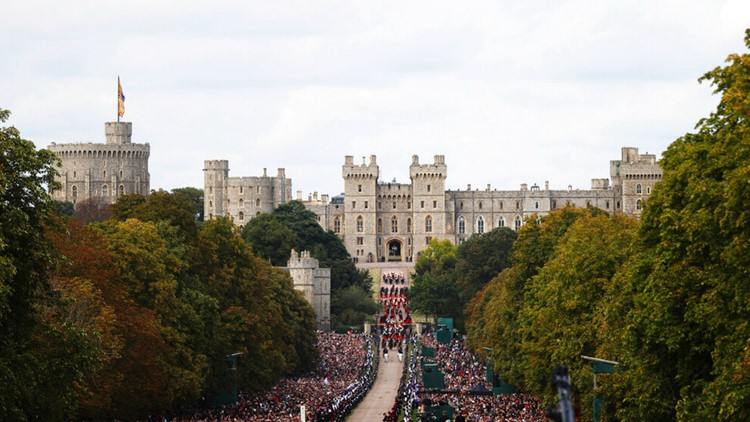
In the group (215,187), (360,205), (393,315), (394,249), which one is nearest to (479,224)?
(394,249)

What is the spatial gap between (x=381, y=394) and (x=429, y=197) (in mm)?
91518

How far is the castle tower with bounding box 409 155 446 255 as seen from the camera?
491 feet

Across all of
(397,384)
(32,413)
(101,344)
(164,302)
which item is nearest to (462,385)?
(397,384)

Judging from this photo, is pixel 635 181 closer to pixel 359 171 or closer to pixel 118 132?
pixel 359 171

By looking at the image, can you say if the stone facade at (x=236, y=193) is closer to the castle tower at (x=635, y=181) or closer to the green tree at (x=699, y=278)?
the castle tower at (x=635, y=181)

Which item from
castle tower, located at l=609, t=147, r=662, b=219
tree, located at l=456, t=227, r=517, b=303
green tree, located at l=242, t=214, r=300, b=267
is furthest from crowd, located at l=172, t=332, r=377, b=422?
castle tower, located at l=609, t=147, r=662, b=219

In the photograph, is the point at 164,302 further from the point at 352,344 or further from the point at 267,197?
the point at 267,197

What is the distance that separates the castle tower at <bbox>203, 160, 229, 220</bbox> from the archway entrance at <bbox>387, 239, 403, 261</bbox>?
56.3 ft

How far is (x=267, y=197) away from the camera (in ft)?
509

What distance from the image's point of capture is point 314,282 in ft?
320

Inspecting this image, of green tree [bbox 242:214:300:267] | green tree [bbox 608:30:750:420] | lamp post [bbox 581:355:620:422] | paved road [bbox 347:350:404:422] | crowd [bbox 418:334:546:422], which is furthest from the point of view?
green tree [bbox 242:214:300:267]

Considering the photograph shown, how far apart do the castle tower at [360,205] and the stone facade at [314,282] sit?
4955 centimetres

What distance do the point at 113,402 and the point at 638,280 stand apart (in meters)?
15.2

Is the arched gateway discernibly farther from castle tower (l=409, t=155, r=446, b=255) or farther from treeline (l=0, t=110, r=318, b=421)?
treeline (l=0, t=110, r=318, b=421)
